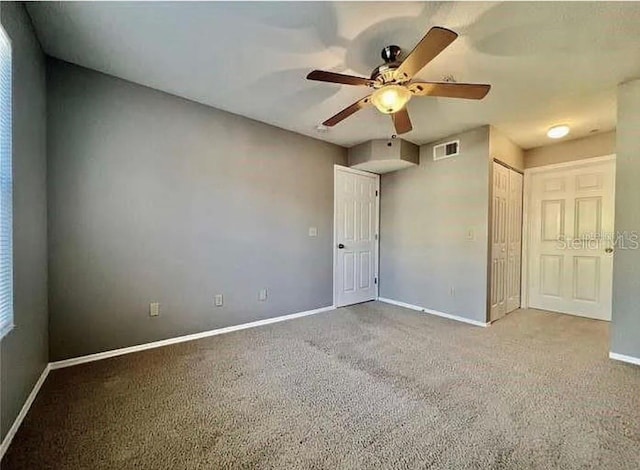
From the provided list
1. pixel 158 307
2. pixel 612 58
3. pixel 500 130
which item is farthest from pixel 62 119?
pixel 500 130

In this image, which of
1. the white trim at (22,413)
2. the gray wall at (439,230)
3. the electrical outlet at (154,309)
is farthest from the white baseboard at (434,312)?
the white trim at (22,413)

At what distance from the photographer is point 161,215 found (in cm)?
284

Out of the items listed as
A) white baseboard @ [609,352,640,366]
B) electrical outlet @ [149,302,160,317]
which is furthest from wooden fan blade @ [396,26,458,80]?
white baseboard @ [609,352,640,366]

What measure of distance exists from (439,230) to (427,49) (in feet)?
9.36

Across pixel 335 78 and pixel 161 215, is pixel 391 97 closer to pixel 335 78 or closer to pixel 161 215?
pixel 335 78

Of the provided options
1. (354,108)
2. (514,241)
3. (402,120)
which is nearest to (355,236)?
(514,241)

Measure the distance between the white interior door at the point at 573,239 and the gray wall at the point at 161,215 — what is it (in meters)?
3.39

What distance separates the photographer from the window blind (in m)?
1.52

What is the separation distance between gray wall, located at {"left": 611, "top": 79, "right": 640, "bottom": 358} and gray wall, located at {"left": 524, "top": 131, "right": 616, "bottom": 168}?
1.48 meters

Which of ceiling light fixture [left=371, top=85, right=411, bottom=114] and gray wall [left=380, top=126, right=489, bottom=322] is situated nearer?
ceiling light fixture [left=371, top=85, right=411, bottom=114]

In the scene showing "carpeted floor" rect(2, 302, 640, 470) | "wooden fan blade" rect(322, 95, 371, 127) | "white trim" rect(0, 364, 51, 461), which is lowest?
"carpeted floor" rect(2, 302, 640, 470)

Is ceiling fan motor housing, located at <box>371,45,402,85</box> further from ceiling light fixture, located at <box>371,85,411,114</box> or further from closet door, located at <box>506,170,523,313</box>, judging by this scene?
closet door, located at <box>506,170,523,313</box>

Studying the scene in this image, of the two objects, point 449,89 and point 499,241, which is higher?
point 449,89

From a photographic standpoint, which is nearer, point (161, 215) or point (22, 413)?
point (22, 413)
